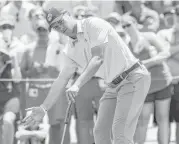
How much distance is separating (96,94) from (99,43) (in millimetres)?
2294

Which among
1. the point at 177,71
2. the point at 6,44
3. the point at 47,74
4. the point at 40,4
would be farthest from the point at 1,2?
the point at 177,71

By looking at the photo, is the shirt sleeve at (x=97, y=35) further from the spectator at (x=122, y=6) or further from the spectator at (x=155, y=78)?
the spectator at (x=122, y=6)

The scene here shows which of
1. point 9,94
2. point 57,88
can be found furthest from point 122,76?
point 9,94

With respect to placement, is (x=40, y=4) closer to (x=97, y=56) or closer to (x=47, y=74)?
(x=47, y=74)

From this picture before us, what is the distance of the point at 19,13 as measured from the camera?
8.08m

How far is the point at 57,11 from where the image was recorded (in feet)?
15.7

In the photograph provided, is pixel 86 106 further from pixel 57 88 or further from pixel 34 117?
pixel 34 117

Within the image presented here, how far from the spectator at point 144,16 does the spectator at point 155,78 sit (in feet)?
2.25

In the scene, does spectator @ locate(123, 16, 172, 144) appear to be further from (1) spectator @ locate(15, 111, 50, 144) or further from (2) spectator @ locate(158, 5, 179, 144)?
(1) spectator @ locate(15, 111, 50, 144)

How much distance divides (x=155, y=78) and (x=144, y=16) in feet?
3.98

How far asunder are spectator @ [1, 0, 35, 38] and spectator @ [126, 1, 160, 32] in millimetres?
1412

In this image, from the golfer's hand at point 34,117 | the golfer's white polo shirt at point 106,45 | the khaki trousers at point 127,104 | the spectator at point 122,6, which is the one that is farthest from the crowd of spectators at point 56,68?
the golfer's white polo shirt at point 106,45

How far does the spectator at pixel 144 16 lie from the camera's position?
293 inches

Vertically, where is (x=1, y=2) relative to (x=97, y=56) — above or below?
above
